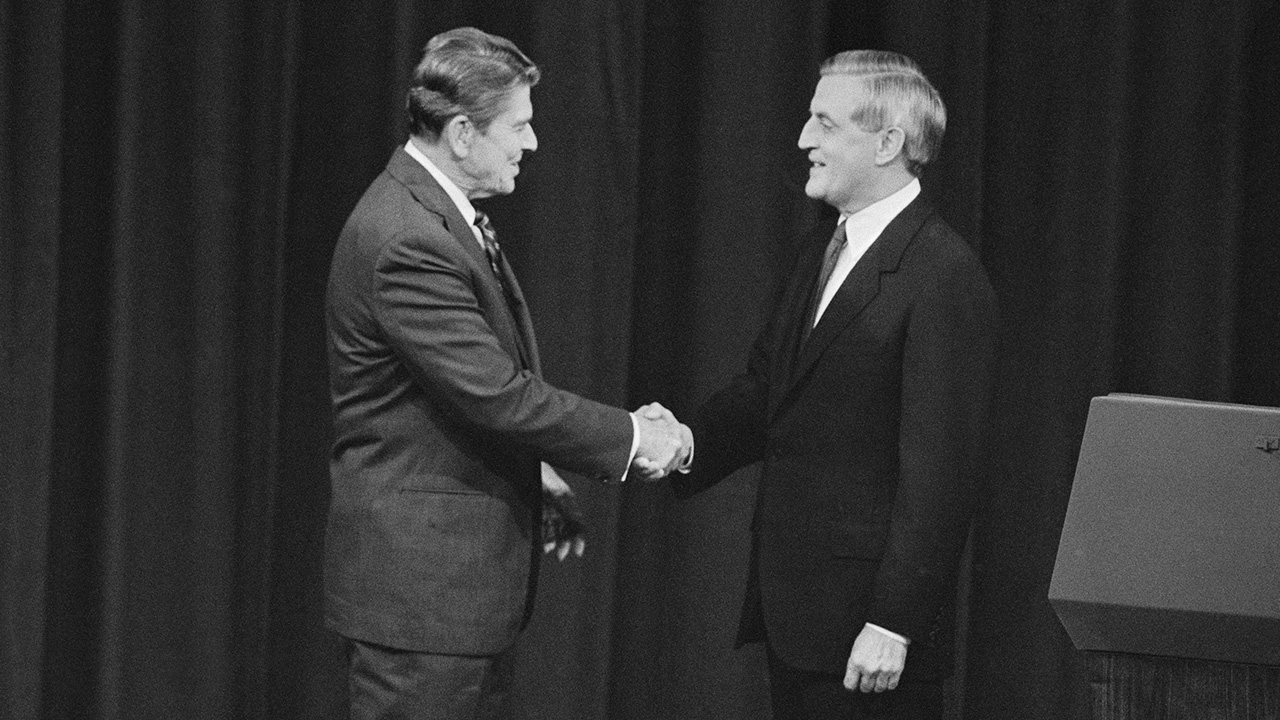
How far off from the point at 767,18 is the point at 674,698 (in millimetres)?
1459

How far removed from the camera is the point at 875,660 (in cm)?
220

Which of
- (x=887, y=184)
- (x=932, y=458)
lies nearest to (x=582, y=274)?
(x=887, y=184)

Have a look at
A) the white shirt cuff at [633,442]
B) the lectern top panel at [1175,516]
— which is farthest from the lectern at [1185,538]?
the white shirt cuff at [633,442]

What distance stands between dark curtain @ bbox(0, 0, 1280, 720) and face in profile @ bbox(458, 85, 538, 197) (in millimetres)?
903

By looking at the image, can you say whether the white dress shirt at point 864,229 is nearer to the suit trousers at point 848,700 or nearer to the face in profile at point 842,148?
the face in profile at point 842,148

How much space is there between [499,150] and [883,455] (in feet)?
2.39

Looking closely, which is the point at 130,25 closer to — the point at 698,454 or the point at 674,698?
the point at 698,454

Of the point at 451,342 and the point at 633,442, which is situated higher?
the point at 451,342

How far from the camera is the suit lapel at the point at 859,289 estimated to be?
230cm

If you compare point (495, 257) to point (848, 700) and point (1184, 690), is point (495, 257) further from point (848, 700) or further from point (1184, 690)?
point (1184, 690)

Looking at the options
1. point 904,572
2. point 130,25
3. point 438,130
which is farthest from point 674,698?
point 130,25

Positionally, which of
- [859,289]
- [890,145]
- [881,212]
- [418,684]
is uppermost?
[890,145]

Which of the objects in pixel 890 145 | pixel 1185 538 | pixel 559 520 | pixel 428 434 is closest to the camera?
pixel 1185 538

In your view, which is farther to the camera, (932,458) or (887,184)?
(887,184)
